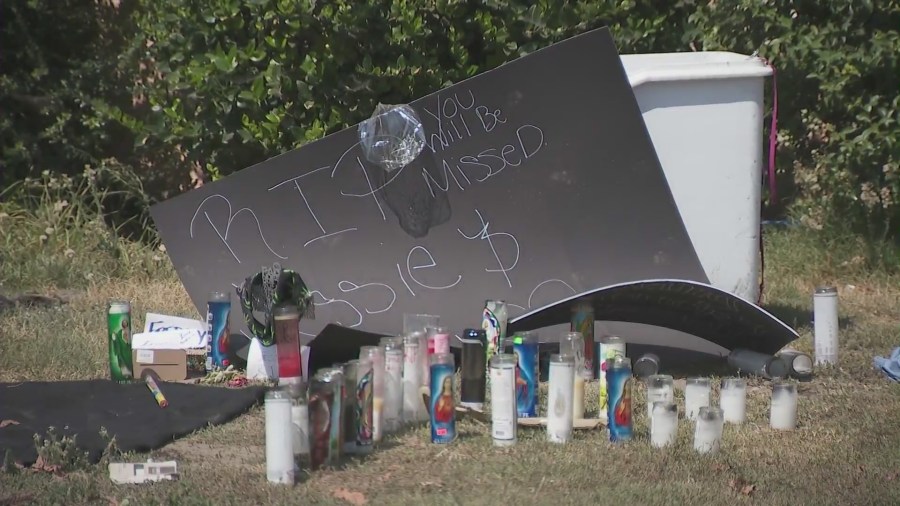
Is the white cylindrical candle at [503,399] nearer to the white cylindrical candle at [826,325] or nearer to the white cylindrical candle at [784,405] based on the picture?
the white cylindrical candle at [784,405]

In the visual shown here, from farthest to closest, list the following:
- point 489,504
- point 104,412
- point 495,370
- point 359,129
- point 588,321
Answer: point 359,129
point 588,321
point 104,412
point 495,370
point 489,504

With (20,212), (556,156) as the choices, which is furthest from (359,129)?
(20,212)

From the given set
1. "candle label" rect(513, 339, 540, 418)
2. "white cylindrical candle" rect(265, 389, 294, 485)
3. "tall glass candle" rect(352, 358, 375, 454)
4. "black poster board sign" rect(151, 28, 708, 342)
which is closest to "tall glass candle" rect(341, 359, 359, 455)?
"tall glass candle" rect(352, 358, 375, 454)

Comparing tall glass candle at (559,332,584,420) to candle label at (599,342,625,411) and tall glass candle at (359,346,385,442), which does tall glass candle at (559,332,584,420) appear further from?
tall glass candle at (359,346,385,442)

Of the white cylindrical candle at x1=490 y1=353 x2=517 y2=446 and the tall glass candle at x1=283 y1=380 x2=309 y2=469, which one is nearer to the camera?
the tall glass candle at x1=283 y1=380 x2=309 y2=469

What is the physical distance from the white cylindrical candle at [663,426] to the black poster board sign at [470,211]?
1926mm

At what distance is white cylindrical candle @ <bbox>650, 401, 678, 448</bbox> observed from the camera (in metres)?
4.50

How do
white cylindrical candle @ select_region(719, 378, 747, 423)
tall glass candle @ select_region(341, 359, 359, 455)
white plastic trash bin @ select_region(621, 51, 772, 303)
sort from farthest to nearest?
white plastic trash bin @ select_region(621, 51, 772, 303) < white cylindrical candle @ select_region(719, 378, 747, 423) < tall glass candle @ select_region(341, 359, 359, 455)

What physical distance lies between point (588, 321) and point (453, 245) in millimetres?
1076

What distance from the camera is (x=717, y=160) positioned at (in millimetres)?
6766

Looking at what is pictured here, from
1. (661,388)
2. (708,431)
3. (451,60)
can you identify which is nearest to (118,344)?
(661,388)

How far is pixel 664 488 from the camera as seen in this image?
13.2ft

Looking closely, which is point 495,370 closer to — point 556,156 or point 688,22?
point 556,156

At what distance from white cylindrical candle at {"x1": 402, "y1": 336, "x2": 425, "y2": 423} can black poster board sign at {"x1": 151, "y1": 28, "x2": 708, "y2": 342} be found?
148 cm
